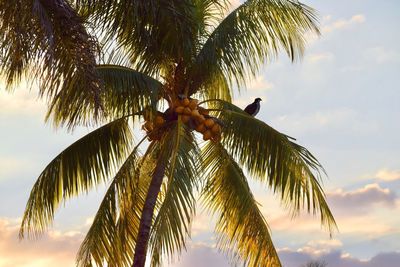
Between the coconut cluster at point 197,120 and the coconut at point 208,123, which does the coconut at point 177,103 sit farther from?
the coconut at point 208,123

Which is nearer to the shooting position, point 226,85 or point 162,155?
point 162,155

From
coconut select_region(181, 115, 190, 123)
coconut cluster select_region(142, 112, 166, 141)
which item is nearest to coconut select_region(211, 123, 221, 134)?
coconut select_region(181, 115, 190, 123)

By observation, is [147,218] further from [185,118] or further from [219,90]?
[219,90]

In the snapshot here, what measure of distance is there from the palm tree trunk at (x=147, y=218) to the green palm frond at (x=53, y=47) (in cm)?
376

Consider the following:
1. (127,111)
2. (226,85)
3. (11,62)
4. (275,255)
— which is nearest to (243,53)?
(226,85)

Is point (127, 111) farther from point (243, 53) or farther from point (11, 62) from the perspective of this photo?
point (11, 62)

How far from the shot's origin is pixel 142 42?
13.4 meters

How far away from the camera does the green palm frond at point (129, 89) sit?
12.8 m

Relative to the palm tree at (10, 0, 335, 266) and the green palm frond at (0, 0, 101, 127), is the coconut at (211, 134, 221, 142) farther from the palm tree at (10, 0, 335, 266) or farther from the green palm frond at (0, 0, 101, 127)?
the green palm frond at (0, 0, 101, 127)

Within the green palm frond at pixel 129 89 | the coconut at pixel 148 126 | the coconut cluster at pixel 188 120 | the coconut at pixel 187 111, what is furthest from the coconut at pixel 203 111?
the coconut at pixel 148 126

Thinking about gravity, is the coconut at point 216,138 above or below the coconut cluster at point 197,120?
below

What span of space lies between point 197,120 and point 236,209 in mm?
1785

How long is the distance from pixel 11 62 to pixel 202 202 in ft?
18.7

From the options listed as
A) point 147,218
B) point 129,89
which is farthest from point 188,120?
point 147,218
